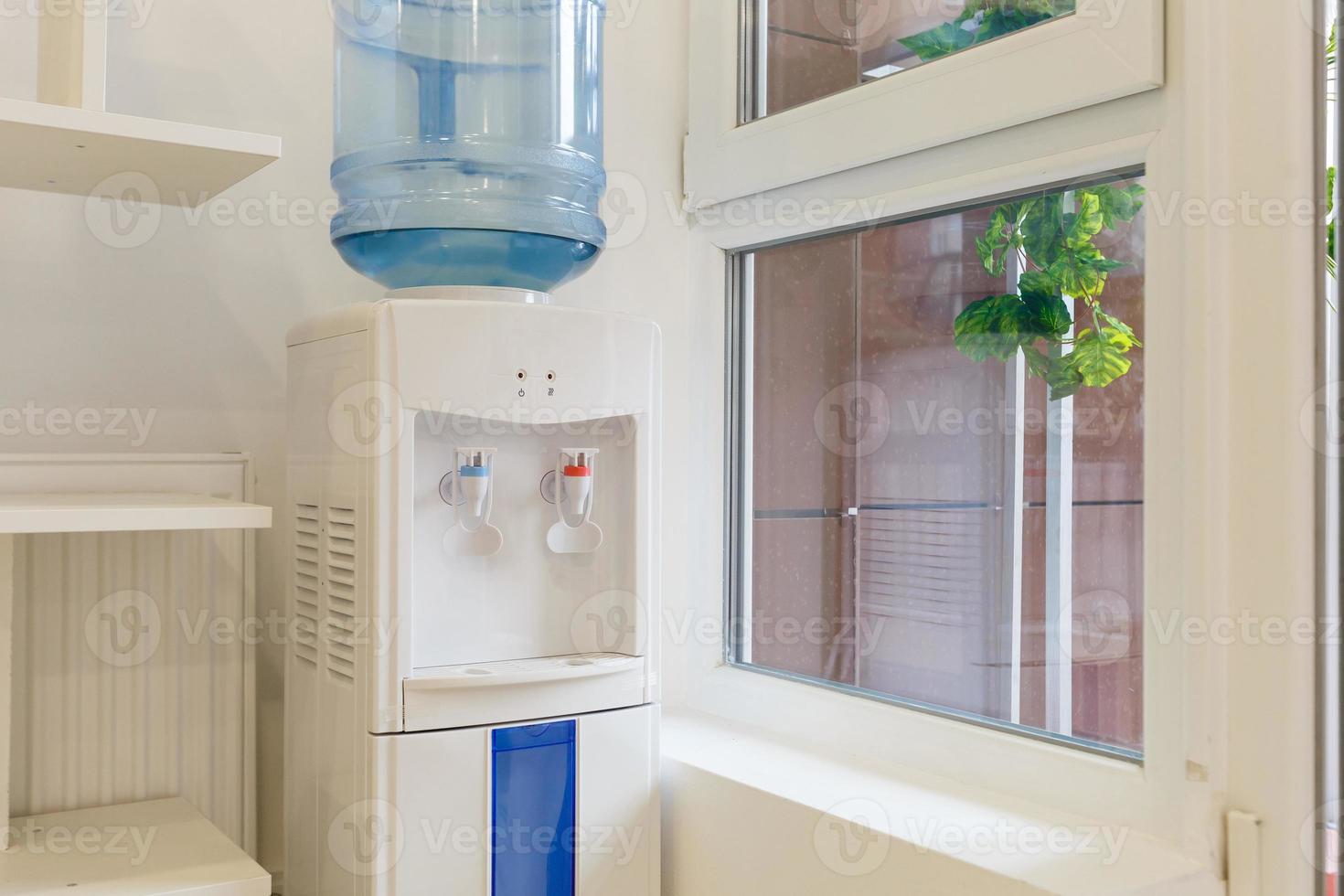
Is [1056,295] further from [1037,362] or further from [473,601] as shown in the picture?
[473,601]

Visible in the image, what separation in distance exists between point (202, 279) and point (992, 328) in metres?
0.97

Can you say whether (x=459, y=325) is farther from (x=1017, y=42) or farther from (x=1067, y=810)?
(x=1067, y=810)

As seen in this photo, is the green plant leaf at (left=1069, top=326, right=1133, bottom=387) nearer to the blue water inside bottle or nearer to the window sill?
the window sill

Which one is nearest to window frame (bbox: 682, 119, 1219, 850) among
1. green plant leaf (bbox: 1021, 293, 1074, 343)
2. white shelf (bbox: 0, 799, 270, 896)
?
green plant leaf (bbox: 1021, 293, 1074, 343)

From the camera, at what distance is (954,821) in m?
1.14

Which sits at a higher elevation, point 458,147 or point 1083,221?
point 458,147

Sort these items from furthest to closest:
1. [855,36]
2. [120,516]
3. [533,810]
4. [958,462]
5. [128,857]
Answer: [855,36] → [958,462] → [533,810] → [128,857] → [120,516]

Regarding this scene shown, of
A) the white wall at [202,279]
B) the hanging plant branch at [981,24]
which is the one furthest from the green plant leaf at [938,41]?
the white wall at [202,279]

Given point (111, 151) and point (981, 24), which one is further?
point (981, 24)

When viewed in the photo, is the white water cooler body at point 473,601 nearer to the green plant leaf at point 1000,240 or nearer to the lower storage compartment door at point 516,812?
the lower storage compartment door at point 516,812

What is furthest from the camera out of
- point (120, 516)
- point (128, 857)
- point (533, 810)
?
point (533, 810)

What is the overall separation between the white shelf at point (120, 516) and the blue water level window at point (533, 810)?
14.4 inches

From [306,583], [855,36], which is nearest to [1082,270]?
[855,36]

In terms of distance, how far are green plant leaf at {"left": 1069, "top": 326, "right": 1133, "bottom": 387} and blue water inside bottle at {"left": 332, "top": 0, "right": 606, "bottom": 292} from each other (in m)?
0.60
